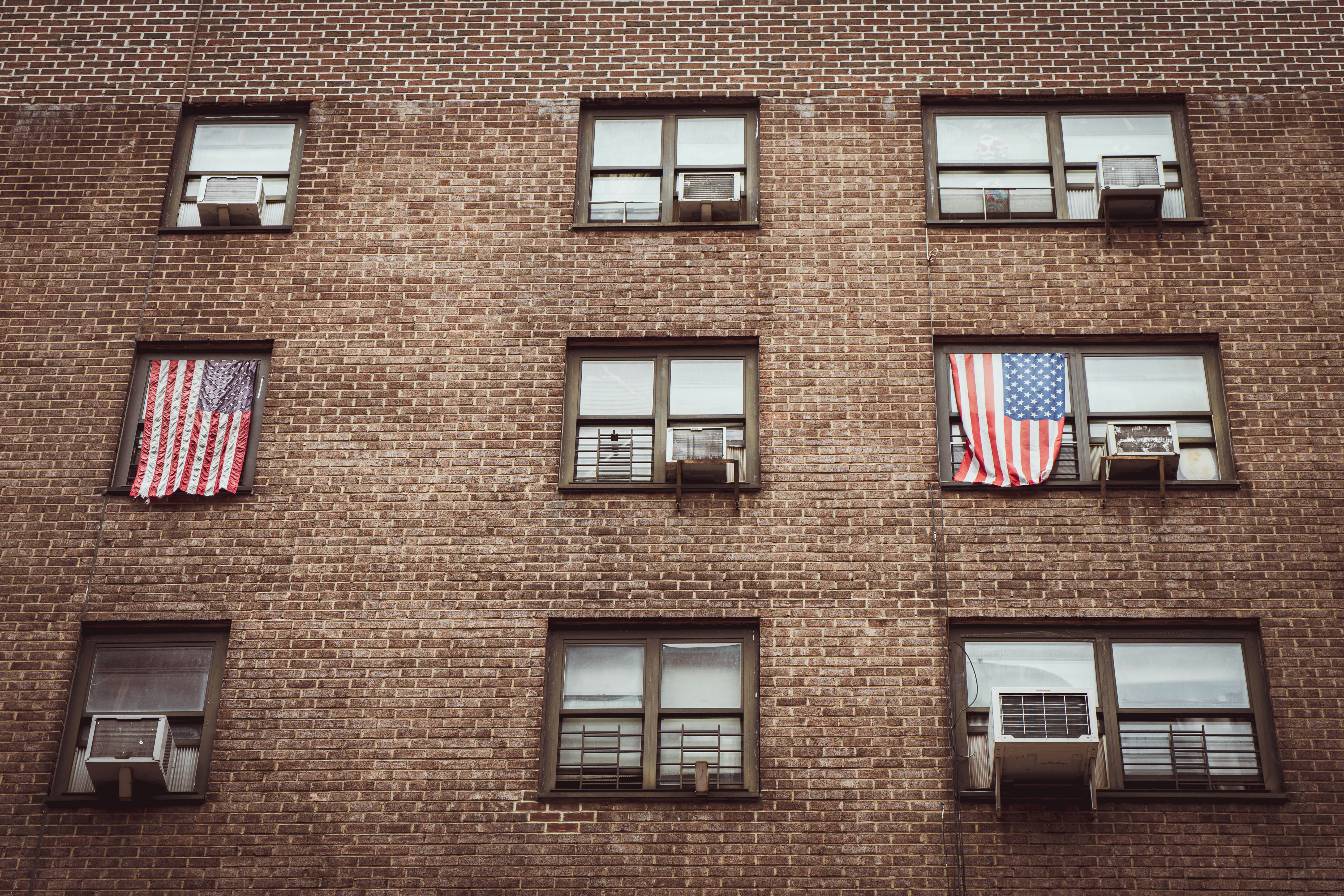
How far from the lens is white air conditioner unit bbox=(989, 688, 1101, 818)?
11.4m

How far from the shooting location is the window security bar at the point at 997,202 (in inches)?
574

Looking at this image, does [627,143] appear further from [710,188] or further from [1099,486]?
[1099,486]

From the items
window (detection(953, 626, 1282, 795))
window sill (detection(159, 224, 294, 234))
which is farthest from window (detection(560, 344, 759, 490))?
window sill (detection(159, 224, 294, 234))

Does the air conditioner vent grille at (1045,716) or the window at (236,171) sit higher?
the window at (236,171)

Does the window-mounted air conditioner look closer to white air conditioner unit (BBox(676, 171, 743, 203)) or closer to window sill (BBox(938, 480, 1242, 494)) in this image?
window sill (BBox(938, 480, 1242, 494))

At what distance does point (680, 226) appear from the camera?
14477 mm

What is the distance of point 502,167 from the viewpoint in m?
14.8

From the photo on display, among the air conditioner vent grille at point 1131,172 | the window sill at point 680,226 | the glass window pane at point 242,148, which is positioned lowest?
the window sill at point 680,226

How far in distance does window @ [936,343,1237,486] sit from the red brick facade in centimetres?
22

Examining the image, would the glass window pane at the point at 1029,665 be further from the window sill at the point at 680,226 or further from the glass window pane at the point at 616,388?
the window sill at the point at 680,226

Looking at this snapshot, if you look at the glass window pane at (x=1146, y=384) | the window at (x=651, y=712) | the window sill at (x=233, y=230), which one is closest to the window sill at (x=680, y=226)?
the window sill at (x=233, y=230)

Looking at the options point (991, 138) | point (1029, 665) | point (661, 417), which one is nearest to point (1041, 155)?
point (991, 138)

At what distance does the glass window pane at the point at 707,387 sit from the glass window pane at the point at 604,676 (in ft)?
8.48

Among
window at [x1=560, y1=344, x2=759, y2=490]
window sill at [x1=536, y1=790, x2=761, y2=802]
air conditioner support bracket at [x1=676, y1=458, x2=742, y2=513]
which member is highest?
window at [x1=560, y1=344, x2=759, y2=490]
